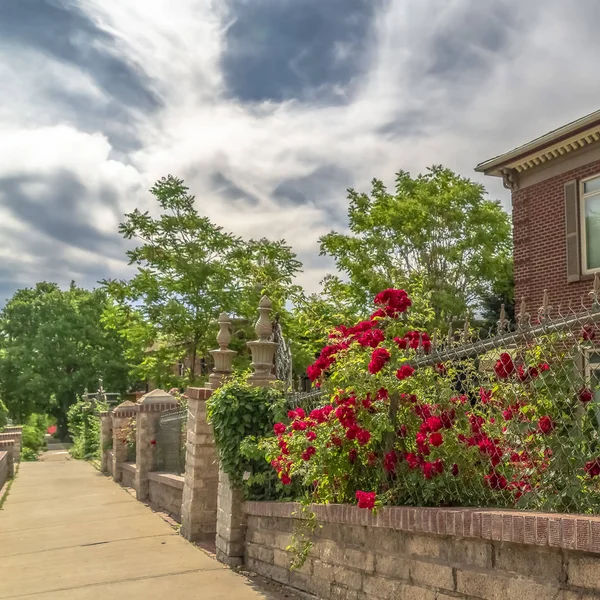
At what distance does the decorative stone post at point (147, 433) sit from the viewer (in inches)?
458

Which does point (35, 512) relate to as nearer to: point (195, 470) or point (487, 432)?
point (195, 470)

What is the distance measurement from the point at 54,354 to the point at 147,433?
35651 millimetres

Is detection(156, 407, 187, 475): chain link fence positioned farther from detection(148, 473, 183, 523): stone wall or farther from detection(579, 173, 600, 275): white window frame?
detection(579, 173, 600, 275): white window frame

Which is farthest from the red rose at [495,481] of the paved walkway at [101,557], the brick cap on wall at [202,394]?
the brick cap on wall at [202,394]

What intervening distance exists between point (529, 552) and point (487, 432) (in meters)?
0.91

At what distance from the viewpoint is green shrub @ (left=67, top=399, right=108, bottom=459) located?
21.5 m

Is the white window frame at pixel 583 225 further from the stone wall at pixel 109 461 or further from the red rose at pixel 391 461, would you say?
the stone wall at pixel 109 461

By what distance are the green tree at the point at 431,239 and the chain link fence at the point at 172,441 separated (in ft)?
41.8

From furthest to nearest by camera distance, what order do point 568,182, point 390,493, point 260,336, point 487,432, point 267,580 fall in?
point 568,182 < point 260,336 < point 267,580 < point 390,493 < point 487,432

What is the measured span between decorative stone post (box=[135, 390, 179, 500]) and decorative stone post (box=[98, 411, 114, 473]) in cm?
558

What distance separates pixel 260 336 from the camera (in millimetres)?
7371

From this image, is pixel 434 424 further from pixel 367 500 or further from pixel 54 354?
pixel 54 354

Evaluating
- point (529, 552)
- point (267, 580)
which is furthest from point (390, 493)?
point (267, 580)

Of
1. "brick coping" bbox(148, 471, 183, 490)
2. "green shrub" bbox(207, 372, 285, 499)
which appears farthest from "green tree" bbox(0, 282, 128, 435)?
"green shrub" bbox(207, 372, 285, 499)
